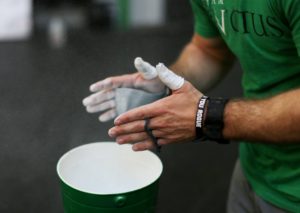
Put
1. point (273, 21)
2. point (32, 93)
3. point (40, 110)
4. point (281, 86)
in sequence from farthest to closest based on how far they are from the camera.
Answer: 1. point (32, 93)
2. point (40, 110)
3. point (281, 86)
4. point (273, 21)

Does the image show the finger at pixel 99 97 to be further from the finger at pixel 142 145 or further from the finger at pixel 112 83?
the finger at pixel 142 145

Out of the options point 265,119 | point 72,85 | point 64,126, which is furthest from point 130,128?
point 72,85

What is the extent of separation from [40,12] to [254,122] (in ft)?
8.52

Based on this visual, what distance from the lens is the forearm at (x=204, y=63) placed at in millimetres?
1276

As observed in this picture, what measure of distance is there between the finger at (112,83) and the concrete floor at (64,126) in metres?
0.67

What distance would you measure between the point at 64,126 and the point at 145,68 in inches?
47.2

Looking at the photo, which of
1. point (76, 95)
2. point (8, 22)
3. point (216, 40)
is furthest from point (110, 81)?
point (8, 22)

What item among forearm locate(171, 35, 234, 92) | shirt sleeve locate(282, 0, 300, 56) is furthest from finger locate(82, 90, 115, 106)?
shirt sleeve locate(282, 0, 300, 56)

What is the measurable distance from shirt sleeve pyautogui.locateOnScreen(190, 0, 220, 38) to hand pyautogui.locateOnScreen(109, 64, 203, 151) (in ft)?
1.03

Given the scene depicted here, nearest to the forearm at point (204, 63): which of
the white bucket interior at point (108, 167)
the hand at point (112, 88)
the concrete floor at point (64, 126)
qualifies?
the hand at point (112, 88)

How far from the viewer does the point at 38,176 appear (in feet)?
6.52

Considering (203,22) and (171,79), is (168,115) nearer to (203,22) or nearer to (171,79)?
(171,79)

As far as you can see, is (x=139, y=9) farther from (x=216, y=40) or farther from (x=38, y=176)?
(x=216, y=40)

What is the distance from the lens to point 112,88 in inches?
43.4
